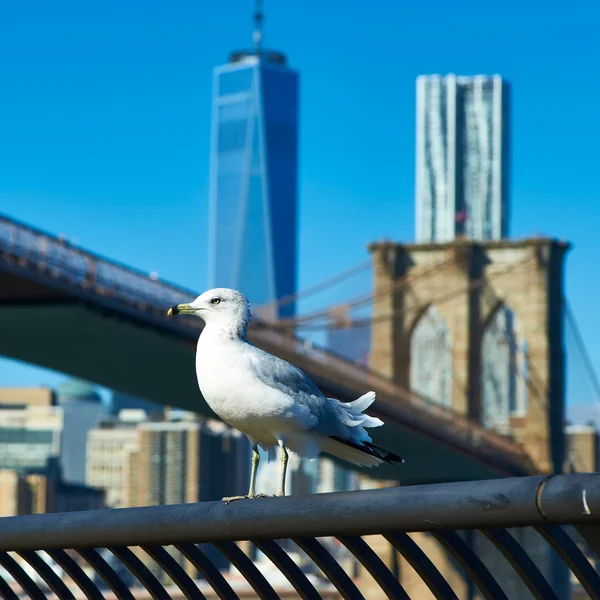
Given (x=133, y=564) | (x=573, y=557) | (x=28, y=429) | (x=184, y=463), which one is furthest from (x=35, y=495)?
(x=573, y=557)

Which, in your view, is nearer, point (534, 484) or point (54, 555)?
point (534, 484)

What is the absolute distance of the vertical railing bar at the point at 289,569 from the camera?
3812 mm

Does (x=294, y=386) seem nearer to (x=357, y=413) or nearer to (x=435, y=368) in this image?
(x=357, y=413)

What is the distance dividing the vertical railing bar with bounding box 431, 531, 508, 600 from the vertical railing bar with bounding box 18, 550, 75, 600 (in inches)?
65.0

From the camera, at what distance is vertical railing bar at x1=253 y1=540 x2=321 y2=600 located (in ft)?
12.5

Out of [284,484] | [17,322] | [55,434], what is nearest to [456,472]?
[17,322]

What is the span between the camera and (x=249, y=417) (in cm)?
496

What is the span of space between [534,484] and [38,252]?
29495 mm

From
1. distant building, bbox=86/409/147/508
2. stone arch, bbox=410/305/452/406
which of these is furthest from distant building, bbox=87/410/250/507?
distant building, bbox=86/409/147/508

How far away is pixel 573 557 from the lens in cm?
303

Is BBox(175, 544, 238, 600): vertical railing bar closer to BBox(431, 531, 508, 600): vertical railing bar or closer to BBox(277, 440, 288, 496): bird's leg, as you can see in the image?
BBox(277, 440, 288, 496): bird's leg

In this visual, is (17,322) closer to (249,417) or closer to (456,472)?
(456,472)

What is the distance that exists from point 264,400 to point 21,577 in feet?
2.87

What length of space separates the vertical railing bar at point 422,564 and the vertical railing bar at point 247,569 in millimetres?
623
